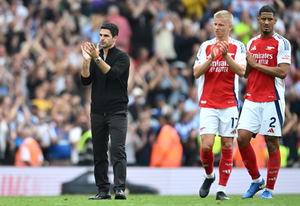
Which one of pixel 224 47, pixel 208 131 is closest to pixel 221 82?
pixel 224 47

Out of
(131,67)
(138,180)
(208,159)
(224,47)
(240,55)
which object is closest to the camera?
(224,47)

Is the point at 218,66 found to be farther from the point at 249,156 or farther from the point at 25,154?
the point at 25,154

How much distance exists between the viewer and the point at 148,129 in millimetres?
13594

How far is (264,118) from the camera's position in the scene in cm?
804

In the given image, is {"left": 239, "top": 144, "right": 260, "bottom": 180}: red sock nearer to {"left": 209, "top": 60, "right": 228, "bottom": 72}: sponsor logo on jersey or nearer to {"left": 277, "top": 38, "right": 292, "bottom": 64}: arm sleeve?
{"left": 209, "top": 60, "right": 228, "bottom": 72}: sponsor logo on jersey

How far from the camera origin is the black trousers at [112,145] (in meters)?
7.68

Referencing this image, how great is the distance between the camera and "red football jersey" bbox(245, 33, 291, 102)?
8055 millimetres

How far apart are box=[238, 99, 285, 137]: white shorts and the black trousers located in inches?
71.8

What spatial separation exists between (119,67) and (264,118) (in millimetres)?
2332

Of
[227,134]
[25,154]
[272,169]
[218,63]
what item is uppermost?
[218,63]

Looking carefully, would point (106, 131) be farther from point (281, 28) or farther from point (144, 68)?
point (281, 28)

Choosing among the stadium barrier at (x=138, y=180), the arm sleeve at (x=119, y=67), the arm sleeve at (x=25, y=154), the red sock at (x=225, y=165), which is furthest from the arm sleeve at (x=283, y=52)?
the arm sleeve at (x=25, y=154)

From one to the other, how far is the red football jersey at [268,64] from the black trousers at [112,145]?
2061 mm

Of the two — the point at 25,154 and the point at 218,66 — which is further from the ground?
the point at 218,66
